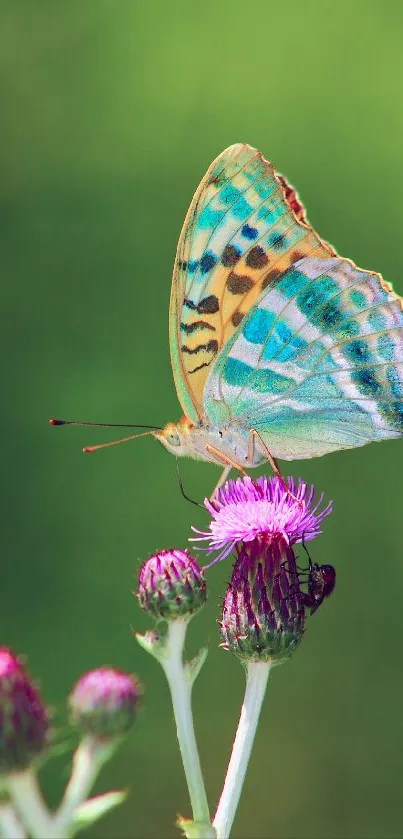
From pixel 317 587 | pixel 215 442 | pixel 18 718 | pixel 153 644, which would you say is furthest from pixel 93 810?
pixel 215 442

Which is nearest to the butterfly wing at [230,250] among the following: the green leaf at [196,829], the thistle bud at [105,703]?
the thistle bud at [105,703]

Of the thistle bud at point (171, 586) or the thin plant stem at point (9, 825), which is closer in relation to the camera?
the thin plant stem at point (9, 825)

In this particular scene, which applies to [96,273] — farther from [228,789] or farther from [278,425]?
[228,789]

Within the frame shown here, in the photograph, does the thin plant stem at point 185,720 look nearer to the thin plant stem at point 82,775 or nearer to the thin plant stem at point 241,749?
the thin plant stem at point 241,749

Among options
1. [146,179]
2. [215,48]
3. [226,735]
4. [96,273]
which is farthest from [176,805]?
[215,48]

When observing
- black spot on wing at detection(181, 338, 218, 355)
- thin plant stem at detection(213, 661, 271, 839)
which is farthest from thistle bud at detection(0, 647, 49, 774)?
black spot on wing at detection(181, 338, 218, 355)

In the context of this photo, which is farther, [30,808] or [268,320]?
[268,320]

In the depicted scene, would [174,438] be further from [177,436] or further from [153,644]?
[153,644]
